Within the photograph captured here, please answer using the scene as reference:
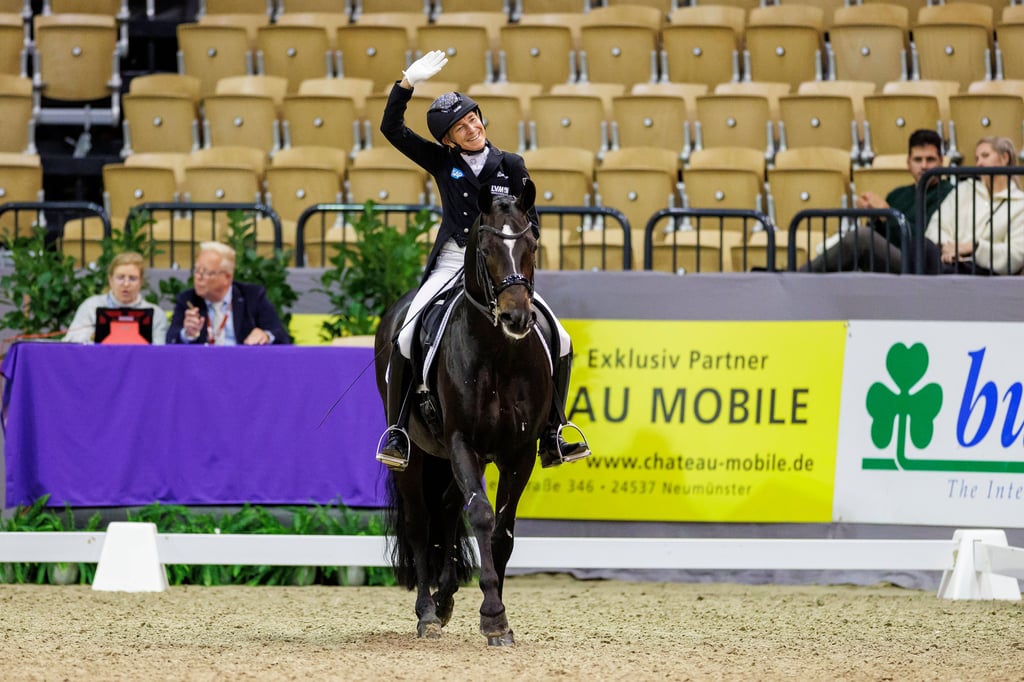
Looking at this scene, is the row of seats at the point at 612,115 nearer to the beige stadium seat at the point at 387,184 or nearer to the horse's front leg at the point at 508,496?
Result: the beige stadium seat at the point at 387,184

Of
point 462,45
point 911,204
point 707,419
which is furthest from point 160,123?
point 911,204

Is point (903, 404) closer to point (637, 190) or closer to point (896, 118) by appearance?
point (637, 190)

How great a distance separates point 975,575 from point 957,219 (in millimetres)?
2374

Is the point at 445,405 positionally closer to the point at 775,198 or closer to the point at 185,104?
the point at 775,198

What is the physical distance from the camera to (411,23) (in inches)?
578

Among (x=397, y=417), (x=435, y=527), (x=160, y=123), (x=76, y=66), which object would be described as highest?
(x=76, y=66)

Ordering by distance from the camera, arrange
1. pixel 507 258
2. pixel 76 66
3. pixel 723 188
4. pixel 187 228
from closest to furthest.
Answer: pixel 507 258 < pixel 187 228 < pixel 723 188 < pixel 76 66

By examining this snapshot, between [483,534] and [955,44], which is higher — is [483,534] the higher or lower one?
the lower one

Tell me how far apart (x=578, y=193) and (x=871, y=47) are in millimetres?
3713

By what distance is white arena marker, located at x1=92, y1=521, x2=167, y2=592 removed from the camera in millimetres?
8227

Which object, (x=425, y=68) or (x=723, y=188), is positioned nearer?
(x=425, y=68)

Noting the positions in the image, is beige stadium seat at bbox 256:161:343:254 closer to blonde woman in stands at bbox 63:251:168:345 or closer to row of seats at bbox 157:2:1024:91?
row of seats at bbox 157:2:1024:91

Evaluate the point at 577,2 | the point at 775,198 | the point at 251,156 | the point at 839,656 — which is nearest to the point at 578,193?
the point at 775,198

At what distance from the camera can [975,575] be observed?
8.29 metres
